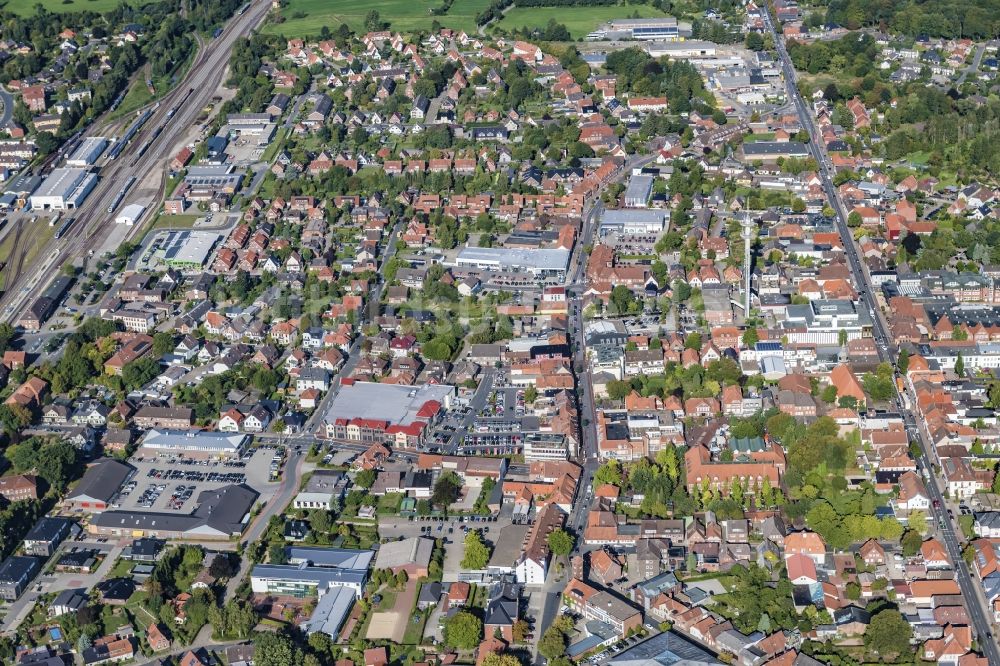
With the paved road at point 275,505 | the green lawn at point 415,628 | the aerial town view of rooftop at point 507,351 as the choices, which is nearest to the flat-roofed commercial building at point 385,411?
the aerial town view of rooftop at point 507,351

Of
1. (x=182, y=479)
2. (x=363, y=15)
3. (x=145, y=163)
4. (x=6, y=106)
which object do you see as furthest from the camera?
(x=363, y=15)

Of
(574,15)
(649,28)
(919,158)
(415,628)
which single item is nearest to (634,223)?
(919,158)

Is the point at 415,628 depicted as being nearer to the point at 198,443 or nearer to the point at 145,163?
the point at 198,443

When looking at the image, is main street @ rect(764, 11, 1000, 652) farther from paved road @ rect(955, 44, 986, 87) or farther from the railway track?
the railway track

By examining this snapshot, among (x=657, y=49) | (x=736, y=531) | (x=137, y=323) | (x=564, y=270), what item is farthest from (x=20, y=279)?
(x=657, y=49)

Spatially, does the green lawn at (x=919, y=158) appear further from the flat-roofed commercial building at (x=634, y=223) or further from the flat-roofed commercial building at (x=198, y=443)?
the flat-roofed commercial building at (x=198, y=443)

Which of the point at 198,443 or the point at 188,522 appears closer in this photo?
the point at 188,522

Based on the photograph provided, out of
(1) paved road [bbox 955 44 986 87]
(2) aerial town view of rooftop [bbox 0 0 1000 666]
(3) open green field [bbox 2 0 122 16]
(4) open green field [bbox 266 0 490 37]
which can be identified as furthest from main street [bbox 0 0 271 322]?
(1) paved road [bbox 955 44 986 87]
